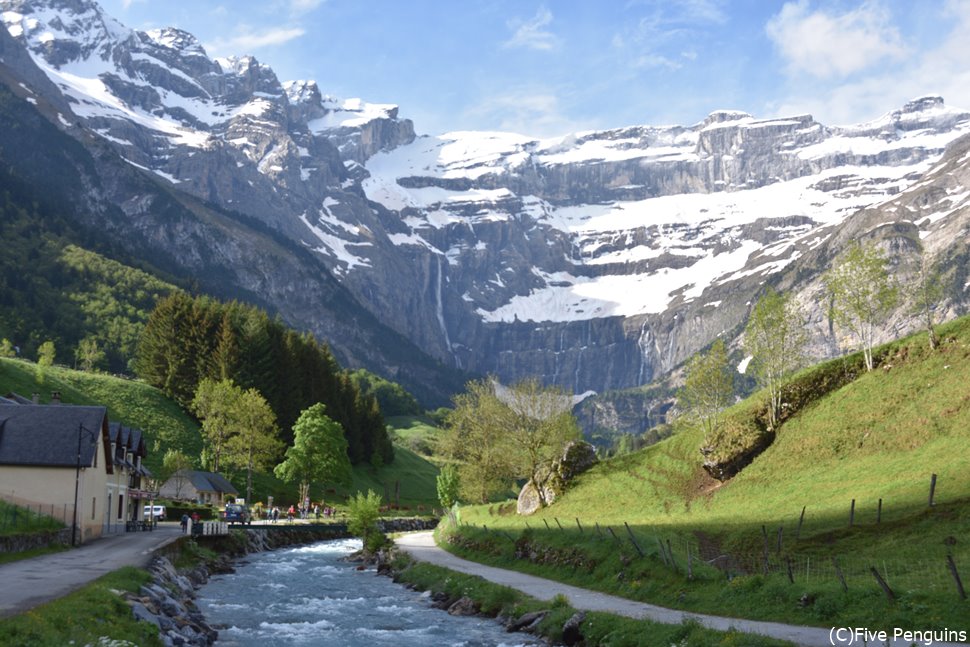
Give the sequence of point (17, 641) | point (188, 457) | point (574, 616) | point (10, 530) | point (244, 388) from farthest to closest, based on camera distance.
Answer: point (244, 388)
point (188, 457)
point (10, 530)
point (574, 616)
point (17, 641)

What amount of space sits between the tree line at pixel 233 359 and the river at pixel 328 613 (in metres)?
66.8

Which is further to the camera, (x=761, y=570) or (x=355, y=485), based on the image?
(x=355, y=485)

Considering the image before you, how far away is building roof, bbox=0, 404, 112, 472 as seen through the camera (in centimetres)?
5581

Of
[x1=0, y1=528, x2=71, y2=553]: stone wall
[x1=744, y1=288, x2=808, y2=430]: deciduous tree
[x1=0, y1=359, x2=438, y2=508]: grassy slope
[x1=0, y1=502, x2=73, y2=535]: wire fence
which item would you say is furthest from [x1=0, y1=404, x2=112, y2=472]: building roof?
[x1=744, y1=288, x2=808, y2=430]: deciduous tree

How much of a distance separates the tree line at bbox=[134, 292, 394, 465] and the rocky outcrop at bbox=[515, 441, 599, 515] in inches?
2103

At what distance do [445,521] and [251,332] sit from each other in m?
62.3

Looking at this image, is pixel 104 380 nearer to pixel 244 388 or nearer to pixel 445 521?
pixel 244 388

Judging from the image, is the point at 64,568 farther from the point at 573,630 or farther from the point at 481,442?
the point at 481,442

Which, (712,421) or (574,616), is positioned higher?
(712,421)

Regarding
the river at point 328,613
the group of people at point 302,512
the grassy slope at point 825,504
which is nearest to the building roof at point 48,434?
the river at point 328,613

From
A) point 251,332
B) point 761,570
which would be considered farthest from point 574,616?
point 251,332

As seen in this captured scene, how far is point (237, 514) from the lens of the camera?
91688 millimetres

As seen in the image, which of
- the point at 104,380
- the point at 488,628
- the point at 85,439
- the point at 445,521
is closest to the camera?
the point at 488,628

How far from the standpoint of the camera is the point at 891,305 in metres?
71.2
